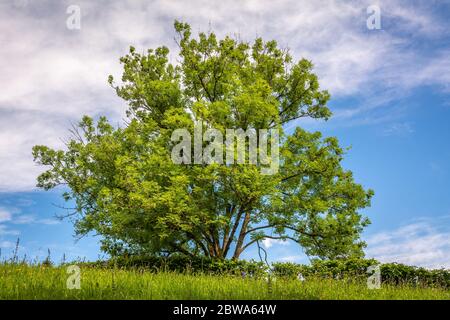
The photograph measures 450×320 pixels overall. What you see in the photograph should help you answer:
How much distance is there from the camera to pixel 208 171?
19234 mm

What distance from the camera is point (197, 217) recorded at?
19.7 m

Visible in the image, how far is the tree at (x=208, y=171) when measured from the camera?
65.4 ft

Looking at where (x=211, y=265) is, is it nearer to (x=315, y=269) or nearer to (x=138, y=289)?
(x=315, y=269)

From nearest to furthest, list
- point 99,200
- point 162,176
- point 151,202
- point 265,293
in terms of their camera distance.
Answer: point 265,293 → point 151,202 → point 162,176 → point 99,200
